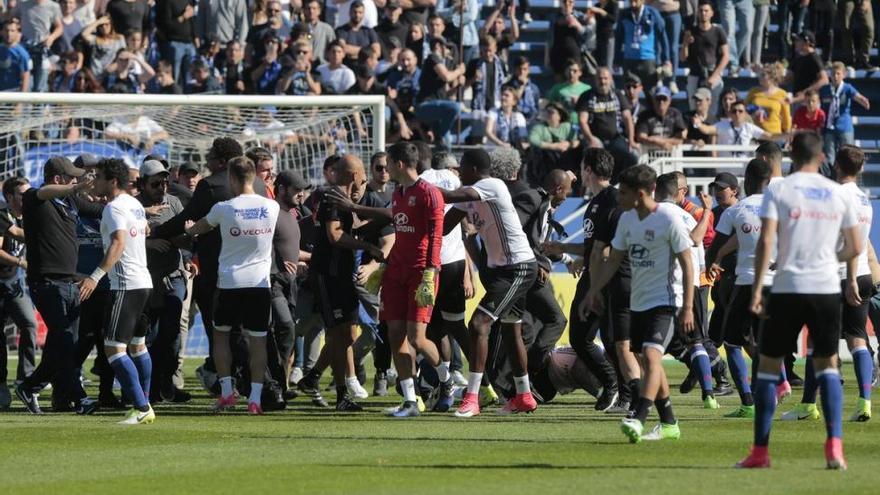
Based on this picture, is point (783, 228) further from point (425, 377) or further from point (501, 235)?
point (425, 377)

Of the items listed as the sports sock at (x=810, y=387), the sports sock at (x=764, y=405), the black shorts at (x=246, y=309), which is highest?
the sports sock at (x=764, y=405)

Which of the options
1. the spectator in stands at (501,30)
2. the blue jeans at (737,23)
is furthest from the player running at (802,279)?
the blue jeans at (737,23)

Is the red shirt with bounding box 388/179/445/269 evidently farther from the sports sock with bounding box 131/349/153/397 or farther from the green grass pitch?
the sports sock with bounding box 131/349/153/397

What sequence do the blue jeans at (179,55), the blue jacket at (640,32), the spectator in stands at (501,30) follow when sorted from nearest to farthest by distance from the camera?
the blue jeans at (179,55), the spectator in stands at (501,30), the blue jacket at (640,32)

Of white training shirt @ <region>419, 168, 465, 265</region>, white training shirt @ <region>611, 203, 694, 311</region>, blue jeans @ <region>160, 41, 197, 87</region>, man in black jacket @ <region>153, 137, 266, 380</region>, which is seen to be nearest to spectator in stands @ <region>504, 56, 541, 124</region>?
blue jeans @ <region>160, 41, 197, 87</region>

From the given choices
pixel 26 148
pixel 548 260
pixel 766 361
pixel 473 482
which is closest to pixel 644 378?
pixel 766 361

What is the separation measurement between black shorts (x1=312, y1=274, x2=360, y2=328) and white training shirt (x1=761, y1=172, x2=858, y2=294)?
5291 millimetres

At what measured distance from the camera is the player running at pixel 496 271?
43.8ft

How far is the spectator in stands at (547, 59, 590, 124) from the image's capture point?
990 inches

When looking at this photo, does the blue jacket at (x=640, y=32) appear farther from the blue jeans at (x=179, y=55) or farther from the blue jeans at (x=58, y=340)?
the blue jeans at (x=58, y=340)

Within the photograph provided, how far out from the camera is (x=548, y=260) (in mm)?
14586

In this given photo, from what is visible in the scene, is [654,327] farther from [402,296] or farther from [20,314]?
[20,314]

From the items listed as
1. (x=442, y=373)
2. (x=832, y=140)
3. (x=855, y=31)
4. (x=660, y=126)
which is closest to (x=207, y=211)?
(x=442, y=373)

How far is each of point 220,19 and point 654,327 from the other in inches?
Result: 637
